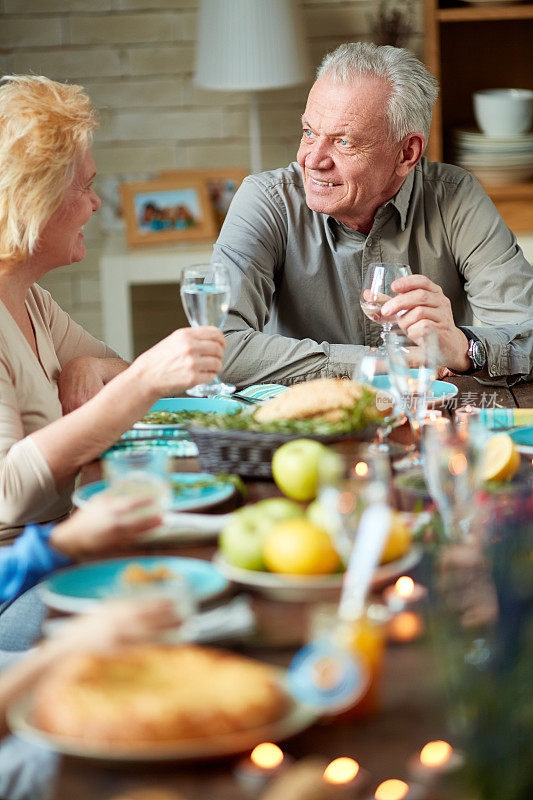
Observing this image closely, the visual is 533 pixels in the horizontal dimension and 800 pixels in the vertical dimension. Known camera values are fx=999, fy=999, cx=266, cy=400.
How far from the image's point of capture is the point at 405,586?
3.01 ft

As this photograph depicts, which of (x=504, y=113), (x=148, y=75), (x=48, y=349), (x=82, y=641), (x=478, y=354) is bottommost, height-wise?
(x=478, y=354)

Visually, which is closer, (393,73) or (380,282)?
(380,282)

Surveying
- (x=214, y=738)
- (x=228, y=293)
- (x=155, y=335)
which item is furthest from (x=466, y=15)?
(x=214, y=738)


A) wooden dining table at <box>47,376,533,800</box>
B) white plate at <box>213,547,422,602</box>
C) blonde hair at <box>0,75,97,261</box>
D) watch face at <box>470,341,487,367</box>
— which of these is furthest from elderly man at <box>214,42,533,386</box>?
wooden dining table at <box>47,376,533,800</box>

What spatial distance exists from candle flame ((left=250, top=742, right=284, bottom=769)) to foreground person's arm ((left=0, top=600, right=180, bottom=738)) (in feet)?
0.41

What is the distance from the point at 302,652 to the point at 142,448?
2.51 feet

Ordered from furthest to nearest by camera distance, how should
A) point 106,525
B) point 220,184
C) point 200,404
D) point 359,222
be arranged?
point 220,184 → point 359,222 → point 200,404 → point 106,525

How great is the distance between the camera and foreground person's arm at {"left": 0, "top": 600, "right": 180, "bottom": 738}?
727mm

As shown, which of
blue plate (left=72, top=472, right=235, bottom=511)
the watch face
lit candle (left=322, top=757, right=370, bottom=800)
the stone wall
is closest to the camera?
lit candle (left=322, top=757, right=370, bottom=800)

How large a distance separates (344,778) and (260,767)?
6cm

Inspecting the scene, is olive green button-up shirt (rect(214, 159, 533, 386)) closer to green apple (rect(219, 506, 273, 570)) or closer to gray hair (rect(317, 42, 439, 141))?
gray hair (rect(317, 42, 439, 141))

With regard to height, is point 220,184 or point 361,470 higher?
point 361,470

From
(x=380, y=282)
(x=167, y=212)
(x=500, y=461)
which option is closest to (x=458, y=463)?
(x=500, y=461)

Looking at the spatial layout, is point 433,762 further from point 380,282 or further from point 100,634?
point 380,282
